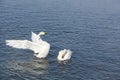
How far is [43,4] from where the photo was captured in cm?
9844

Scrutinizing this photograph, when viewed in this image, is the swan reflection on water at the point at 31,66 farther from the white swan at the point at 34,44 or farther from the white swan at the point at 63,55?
the white swan at the point at 63,55

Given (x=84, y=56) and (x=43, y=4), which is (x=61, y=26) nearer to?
(x=84, y=56)

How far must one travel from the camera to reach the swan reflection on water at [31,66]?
4659 centimetres

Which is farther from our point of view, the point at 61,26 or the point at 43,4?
the point at 43,4

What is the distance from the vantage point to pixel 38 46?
52344mm

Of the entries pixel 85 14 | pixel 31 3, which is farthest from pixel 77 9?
pixel 31 3

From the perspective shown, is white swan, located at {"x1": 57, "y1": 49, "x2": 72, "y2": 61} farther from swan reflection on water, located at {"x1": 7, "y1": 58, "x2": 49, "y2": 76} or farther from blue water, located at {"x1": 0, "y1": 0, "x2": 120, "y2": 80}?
swan reflection on water, located at {"x1": 7, "y1": 58, "x2": 49, "y2": 76}

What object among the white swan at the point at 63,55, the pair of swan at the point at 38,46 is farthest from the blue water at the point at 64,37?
the pair of swan at the point at 38,46

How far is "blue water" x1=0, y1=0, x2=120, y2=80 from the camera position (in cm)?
4684

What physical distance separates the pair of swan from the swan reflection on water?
1.49m

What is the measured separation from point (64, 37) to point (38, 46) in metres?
12.3

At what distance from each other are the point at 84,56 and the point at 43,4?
47.8 m

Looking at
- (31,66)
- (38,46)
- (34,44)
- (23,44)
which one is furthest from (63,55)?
(23,44)

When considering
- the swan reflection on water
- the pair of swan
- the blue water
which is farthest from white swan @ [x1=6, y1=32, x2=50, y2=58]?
the swan reflection on water
